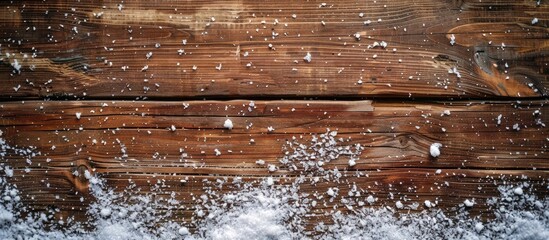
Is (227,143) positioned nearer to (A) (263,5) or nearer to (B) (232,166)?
(B) (232,166)

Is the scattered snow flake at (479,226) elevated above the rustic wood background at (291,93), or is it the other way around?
the rustic wood background at (291,93)

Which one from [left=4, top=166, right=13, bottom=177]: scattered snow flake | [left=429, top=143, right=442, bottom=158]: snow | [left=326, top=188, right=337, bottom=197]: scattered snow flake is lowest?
[left=326, top=188, right=337, bottom=197]: scattered snow flake

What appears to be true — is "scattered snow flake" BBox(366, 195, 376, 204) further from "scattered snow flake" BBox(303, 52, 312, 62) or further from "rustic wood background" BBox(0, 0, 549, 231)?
"scattered snow flake" BBox(303, 52, 312, 62)

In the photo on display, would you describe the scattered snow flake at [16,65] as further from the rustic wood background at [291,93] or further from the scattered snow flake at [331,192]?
the scattered snow flake at [331,192]

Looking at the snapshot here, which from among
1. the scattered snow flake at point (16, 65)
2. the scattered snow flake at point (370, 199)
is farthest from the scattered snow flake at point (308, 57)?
the scattered snow flake at point (16, 65)

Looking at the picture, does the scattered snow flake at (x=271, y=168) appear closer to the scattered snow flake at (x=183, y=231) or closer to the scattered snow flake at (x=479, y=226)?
the scattered snow flake at (x=183, y=231)

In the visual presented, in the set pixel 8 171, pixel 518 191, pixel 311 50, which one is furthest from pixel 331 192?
pixel 8 171

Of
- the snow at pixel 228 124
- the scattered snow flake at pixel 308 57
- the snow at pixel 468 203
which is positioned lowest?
the snow at pixel 468 203

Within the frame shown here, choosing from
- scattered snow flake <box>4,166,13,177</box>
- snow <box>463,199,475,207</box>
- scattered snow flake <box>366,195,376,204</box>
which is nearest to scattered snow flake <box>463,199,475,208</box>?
snow <box>463,199,475,207</box>
